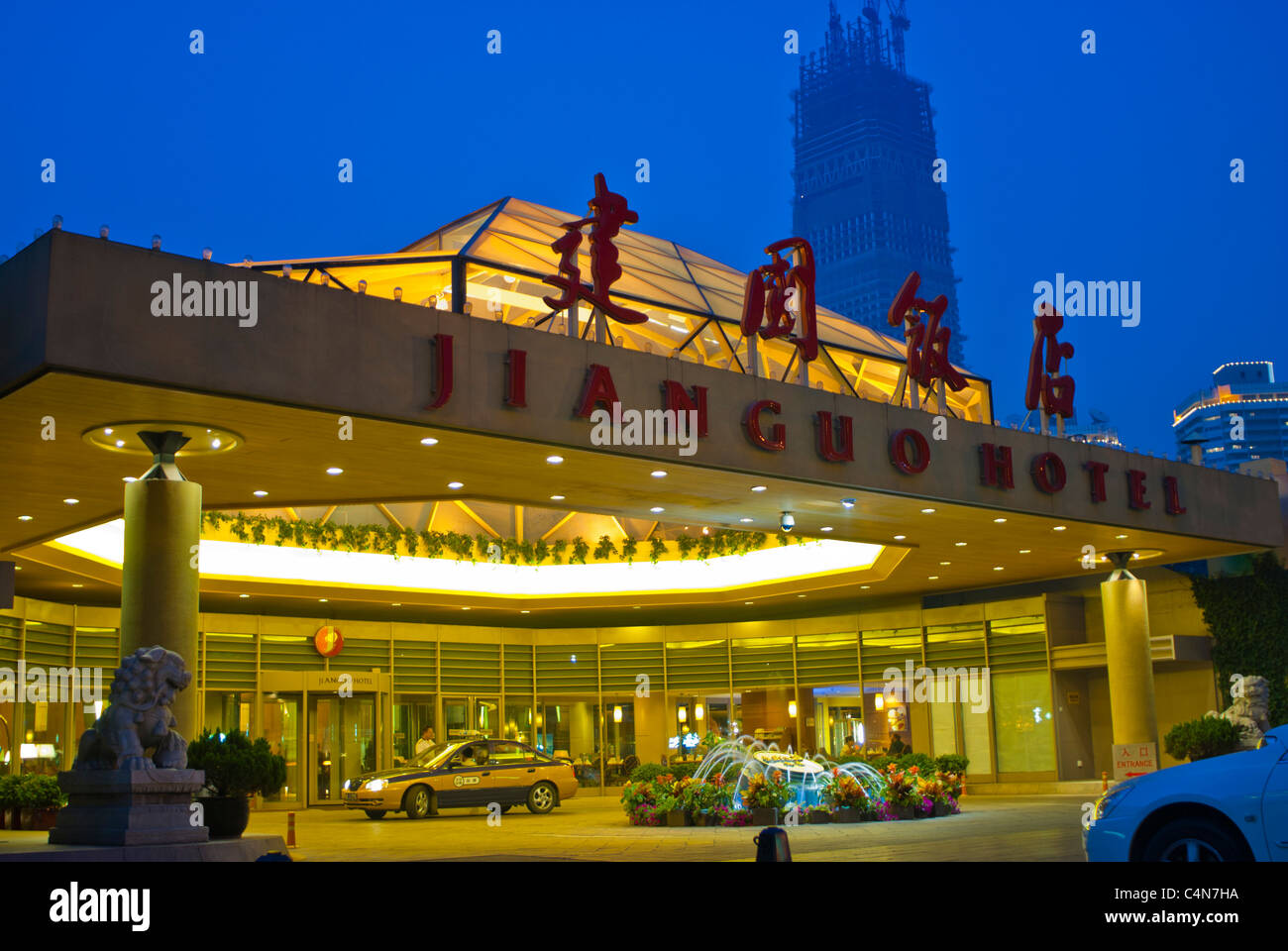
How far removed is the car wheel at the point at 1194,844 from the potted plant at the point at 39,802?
15.7 meters

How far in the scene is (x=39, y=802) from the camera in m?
18.2

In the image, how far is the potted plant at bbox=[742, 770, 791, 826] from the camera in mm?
19391

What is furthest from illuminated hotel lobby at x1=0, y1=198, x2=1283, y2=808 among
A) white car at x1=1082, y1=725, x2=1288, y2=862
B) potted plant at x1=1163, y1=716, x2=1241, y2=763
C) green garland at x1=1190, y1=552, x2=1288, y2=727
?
white car at x1=1082, y1=725, x2=1288, y2=862

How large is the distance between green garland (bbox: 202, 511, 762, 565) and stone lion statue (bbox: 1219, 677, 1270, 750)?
853 cm

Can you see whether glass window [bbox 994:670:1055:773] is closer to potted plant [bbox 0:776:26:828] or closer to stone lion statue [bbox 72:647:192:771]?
potted plant [bbox 0:776:26:828]

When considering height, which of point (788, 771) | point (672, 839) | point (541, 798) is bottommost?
point (541, 798)

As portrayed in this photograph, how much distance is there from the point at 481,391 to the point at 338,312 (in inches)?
71.9

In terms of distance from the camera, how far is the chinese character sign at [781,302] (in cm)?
1736

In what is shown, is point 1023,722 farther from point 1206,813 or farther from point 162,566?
point 1206,813

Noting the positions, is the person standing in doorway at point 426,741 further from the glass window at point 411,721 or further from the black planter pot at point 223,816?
the black planter pot at point 223,816

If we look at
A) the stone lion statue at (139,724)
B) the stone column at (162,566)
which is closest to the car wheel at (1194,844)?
the stone lion statue at (139,724)

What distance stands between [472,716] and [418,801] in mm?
8016

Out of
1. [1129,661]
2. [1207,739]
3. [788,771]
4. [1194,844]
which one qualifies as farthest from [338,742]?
[1194,844]

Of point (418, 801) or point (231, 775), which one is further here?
point (418, 801)
